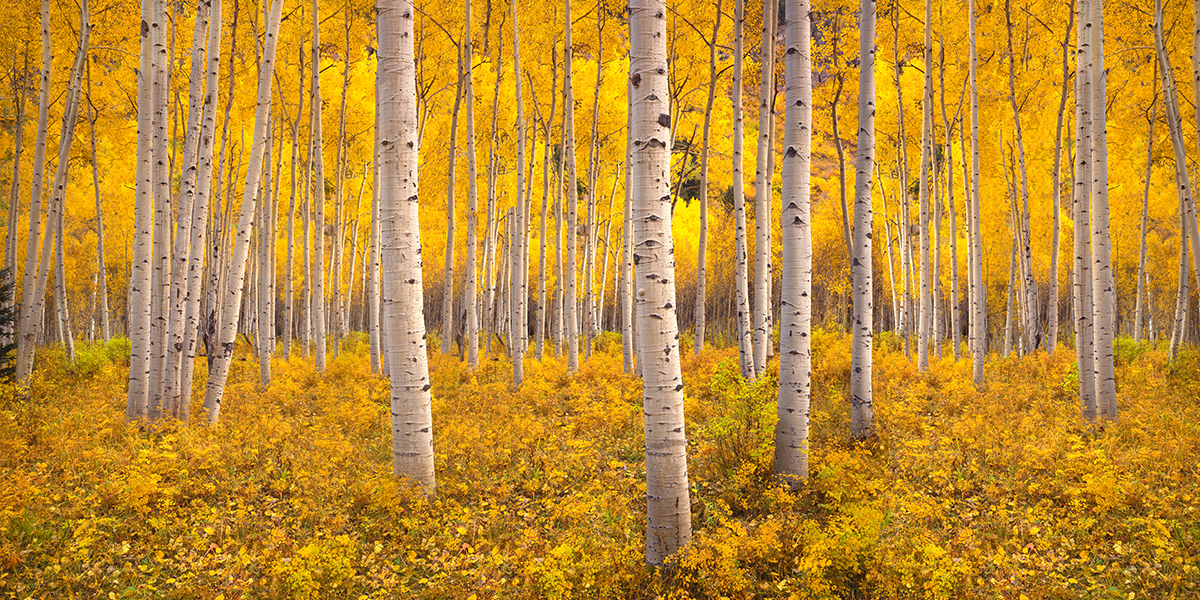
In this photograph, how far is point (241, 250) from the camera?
7148 mm

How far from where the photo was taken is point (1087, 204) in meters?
7.47

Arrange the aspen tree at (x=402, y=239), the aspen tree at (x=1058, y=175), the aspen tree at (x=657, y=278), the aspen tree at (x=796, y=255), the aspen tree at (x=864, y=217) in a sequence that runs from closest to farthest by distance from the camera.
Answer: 1. the aspen tree at (x=657, y=278)
2. the aspen tree at (x=402, y=239)
3. the aspen tree at (x=796, y=255)
4. the aspen tree at (x=864, y=217)
5. the aspen tree at (x=1058, y=175)

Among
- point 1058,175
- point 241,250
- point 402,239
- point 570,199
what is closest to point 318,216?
point 570,199

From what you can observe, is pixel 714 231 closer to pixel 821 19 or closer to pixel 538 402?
pixel 821 19

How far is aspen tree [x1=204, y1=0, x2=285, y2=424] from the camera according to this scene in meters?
7.19

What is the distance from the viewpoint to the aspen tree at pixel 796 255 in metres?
5.22

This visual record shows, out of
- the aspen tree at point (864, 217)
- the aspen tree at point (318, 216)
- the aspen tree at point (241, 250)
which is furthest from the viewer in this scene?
the aspen tree at point (318, 216)

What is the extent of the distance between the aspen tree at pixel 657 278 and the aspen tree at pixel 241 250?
5.28 metres

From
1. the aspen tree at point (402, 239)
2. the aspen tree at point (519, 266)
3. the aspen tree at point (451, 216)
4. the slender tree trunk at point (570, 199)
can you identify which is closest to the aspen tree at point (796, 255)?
the aspen tree at point (402, 239)

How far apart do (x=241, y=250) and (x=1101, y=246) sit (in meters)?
10.2

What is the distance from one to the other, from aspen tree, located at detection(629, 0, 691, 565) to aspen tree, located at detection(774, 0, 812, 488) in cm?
172

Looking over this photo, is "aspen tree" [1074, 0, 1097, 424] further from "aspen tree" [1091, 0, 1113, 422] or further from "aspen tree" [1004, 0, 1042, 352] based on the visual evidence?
"aspen tree" [1004, 0, 1042, 352]

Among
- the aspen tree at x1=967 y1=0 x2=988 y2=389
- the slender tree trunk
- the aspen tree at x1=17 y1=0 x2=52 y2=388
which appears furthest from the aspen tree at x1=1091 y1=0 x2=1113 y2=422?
the aspen tree at x1=17 y1=0 x2=52 y2=388

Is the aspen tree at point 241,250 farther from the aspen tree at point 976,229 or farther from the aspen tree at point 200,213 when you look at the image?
the aspen tree at point 976,229
